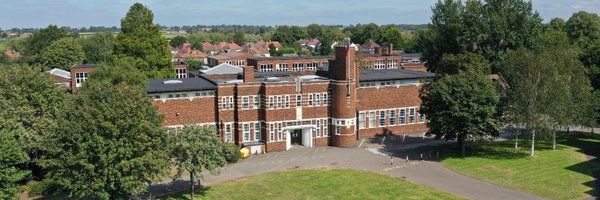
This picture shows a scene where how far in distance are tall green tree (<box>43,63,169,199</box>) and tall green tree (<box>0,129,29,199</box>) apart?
275 centimetres

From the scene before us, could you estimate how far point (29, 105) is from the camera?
41.5m

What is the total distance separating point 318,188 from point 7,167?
825 inches

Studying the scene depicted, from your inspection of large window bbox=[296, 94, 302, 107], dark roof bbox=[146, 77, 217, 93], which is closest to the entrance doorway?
large window bbox=[296, 94, 302, 107]

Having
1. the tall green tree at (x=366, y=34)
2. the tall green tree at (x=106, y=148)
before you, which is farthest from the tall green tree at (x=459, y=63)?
the tall green tree at (x=366, y=34)

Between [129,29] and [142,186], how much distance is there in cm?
4159

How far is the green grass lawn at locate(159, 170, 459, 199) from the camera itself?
3775 centimetres

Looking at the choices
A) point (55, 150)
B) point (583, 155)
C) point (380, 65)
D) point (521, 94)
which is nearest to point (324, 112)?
point (521, 94)

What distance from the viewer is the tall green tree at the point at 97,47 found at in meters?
128

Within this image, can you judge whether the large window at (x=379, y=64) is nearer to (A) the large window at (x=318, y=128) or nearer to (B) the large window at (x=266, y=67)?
(B) the large window at (x=266, y=67)

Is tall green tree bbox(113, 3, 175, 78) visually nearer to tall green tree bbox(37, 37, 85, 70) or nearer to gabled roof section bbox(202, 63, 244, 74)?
gabled roof section bbox(202, 63, 244, 74)

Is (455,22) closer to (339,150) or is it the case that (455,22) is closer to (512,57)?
(512,57)

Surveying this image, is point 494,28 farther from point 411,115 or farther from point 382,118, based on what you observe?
point 382,118

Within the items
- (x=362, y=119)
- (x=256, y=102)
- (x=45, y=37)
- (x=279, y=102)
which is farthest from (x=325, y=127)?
(x=45, y=37)

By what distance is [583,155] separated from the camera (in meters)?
49.7
